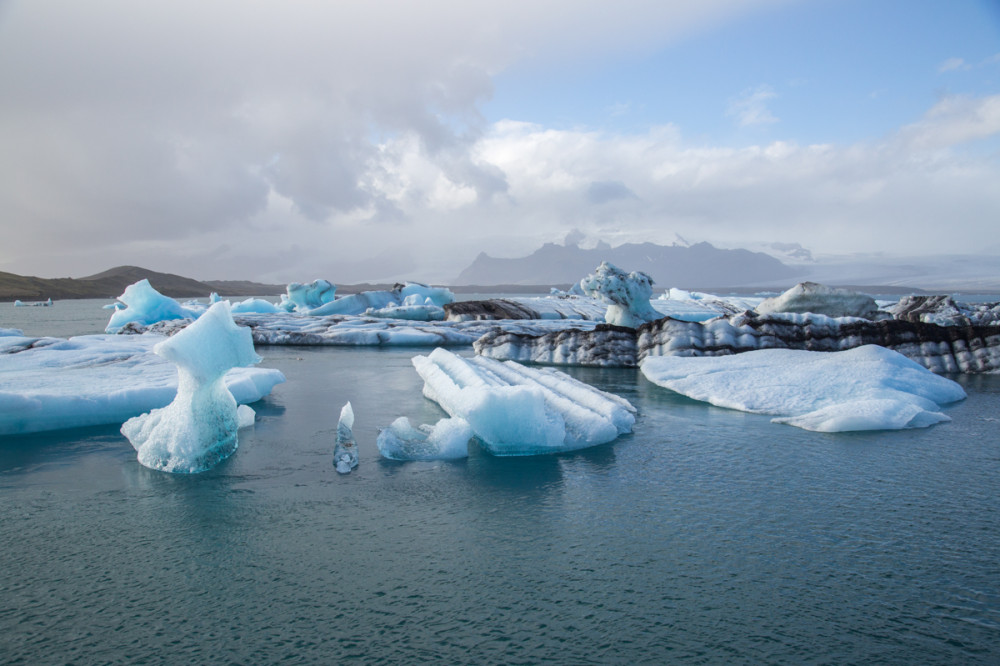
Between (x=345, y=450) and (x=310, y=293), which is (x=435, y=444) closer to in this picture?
(x=345, y=450)

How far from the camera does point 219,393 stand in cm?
479

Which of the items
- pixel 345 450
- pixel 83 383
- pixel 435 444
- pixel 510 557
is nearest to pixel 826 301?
pixel 435 444

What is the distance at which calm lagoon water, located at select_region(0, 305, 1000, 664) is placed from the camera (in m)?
2.15

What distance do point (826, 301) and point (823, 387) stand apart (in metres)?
7.92

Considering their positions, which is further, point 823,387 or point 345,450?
point 823,387

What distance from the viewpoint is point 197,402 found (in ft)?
14.6

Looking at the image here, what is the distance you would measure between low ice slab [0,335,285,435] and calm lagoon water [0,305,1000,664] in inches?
22.5

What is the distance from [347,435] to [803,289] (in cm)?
1219

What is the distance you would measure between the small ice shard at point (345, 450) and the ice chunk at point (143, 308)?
61.0 ft


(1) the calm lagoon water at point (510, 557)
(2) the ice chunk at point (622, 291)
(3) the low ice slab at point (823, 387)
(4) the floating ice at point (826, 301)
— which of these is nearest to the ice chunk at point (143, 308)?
(2) the ice chunk at point (622, 291)

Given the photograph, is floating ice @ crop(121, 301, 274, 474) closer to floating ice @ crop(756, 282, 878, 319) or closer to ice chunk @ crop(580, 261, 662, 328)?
ice chunk @ crop(580, 261, 662, 328)

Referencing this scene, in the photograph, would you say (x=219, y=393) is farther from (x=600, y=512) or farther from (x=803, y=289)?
(x=803, y=289)

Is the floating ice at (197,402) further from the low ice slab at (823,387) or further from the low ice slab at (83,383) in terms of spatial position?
the low ice slab at (823,387)

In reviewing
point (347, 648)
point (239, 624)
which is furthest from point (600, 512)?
point (239, 624)
